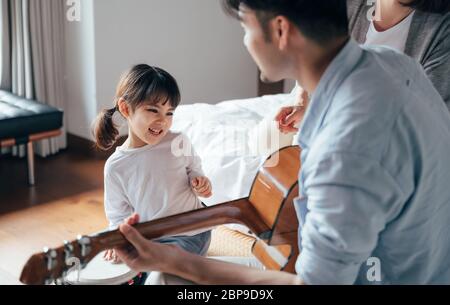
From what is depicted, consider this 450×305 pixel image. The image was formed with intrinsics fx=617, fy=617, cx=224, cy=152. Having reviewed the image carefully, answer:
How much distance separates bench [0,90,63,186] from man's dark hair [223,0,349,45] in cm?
236

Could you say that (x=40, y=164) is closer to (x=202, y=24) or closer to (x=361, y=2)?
(x=202, y=24)

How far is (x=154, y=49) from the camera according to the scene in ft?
12.8

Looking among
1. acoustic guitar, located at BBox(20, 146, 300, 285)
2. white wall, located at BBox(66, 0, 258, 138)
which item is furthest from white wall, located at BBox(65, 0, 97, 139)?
acoustic guitar, located at BBox(20, 146, 300, 285)

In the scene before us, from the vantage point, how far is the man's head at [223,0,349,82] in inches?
39.4

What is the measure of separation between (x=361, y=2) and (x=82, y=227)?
1.64m

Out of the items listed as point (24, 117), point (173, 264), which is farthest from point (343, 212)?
point (24, 117)

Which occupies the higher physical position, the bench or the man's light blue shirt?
the man's light blue shirt

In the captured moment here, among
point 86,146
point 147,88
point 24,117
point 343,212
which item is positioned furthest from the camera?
point 86,146

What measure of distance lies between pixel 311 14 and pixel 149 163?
0.79m

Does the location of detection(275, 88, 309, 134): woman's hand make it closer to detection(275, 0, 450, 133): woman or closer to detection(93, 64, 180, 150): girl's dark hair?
detection(275, 0, 450, 133): woman

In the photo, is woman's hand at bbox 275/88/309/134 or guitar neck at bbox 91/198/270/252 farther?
woman's hand at bbox 275/88/309/134

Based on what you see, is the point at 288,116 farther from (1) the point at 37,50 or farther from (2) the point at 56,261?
(1) the point at 37,50

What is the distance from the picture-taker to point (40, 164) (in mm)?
3627

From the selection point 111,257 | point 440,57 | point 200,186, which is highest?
point 440,57
